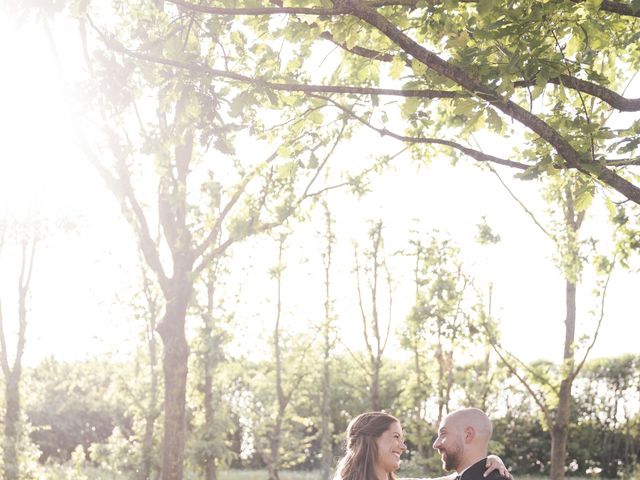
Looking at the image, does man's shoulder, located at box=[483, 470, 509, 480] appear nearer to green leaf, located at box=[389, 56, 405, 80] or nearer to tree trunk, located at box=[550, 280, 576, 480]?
green leaf, located at box=[389, 56, 405, 80]

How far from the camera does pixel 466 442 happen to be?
4895 mm

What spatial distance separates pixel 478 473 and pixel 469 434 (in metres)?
0.22

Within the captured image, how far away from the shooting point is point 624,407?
110 feet

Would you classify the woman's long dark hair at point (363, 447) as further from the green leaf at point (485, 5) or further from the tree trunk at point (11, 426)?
the tree trunk at point (11, 426)

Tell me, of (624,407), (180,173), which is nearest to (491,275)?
(624,407)

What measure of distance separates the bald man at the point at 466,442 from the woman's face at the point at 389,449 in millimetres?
732

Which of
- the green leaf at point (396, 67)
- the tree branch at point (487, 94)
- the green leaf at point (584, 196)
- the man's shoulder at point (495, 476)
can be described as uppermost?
the green leaf at point (396, 67)

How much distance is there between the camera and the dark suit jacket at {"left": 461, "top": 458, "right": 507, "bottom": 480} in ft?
15.7

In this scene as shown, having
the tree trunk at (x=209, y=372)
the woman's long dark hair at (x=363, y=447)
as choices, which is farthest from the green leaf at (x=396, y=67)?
the tree trunk at (x=209, y=372)

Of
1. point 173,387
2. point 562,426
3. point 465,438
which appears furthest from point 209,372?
point 465,438

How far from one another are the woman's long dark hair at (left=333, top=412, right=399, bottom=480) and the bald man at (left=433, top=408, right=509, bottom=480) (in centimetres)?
81

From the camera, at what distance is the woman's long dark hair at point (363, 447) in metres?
5.64

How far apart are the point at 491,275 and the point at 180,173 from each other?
15049 mm

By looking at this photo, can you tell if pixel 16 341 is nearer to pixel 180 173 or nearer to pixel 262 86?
pixel 180 173
